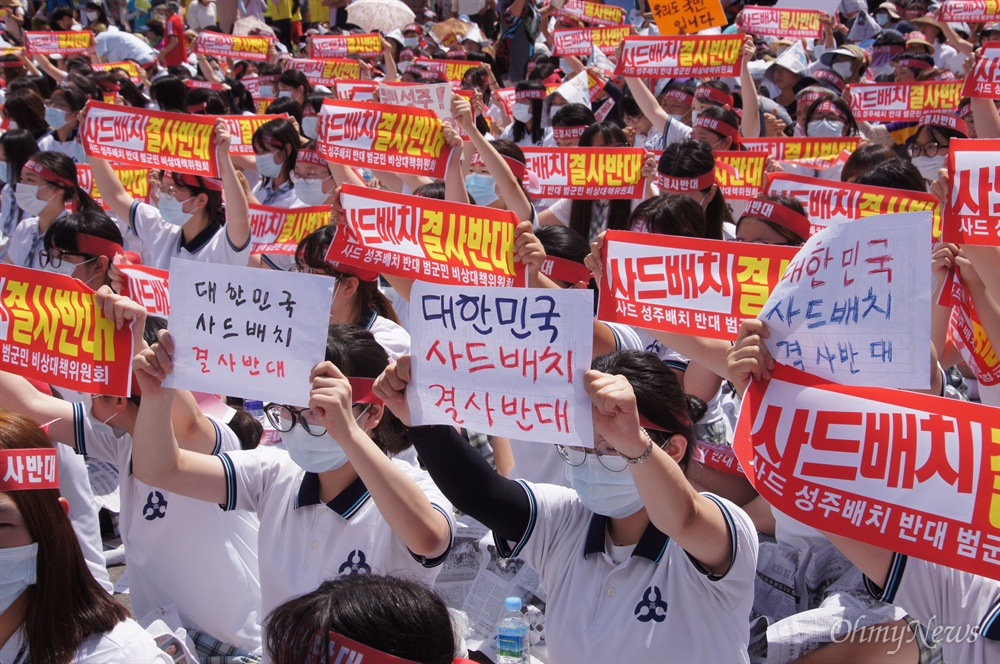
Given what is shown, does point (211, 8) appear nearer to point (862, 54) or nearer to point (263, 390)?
point (862, 54)

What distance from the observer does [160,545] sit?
3.61m

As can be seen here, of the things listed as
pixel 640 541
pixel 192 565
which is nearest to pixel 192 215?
pixel 192 565

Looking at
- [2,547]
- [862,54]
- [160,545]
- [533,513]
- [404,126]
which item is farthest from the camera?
[862,54]

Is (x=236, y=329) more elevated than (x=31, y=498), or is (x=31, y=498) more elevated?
(x=236, y=329)

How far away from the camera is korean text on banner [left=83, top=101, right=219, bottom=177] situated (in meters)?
6.91

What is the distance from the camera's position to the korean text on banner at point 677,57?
903 centimetres

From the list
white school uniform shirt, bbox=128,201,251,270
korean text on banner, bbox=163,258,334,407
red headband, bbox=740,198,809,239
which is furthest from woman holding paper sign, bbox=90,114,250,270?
korean text on banner, bbox=163,258,334,407

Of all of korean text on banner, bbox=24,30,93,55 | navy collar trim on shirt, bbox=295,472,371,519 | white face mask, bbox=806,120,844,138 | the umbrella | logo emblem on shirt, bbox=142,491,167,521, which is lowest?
logo emblem on shirt, bbox=142,491,167,521

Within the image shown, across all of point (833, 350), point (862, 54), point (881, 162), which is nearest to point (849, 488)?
point (833, 350)

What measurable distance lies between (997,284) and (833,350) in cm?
161

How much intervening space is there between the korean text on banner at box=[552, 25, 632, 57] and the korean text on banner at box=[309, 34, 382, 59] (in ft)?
9.95

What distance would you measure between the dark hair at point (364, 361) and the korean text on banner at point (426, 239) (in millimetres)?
1340

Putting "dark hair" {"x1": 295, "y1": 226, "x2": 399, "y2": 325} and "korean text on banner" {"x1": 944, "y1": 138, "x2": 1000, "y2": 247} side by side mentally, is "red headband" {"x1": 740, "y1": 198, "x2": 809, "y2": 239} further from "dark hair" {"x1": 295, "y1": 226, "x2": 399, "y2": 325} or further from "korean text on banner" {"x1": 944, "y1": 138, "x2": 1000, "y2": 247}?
"dark hair" {"x1": 295, "y1": 226, "x2": 399, "y2": 325}

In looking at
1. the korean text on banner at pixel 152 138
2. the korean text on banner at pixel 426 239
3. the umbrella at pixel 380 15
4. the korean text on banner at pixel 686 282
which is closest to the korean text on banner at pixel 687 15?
the korean text on banner at pixel 152 138
